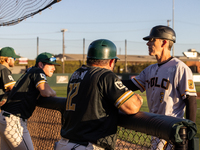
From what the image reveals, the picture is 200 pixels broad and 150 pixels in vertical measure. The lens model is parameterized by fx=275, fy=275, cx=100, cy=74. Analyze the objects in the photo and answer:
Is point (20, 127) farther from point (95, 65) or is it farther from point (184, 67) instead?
point (184, 67)

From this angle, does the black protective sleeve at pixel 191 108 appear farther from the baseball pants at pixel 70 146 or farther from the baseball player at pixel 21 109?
the baseball player at pixel 21 109

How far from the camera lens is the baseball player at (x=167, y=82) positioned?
9.68 ft

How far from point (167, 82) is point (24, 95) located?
6.08ft

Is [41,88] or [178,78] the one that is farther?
[41,88]

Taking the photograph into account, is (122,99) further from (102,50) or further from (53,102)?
(53,102)

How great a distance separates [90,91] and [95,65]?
0.32 metres

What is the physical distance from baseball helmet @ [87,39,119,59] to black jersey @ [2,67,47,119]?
1.32 m

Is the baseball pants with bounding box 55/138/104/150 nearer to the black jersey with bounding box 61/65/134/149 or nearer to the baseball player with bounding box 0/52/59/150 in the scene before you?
the black jersey with bounding box 61/65/134/149

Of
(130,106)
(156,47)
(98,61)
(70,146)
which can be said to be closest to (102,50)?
(98,61)

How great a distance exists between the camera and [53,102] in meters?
3.56

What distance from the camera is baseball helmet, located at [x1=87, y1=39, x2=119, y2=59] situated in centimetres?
249

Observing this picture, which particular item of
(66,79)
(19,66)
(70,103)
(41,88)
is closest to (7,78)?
(41,88)

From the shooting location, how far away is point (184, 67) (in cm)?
304

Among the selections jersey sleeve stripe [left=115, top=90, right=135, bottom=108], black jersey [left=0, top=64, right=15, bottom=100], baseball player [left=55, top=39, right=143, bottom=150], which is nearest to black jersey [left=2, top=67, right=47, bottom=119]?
black jersey [left=0, top=64, right=15, bottom=100]
